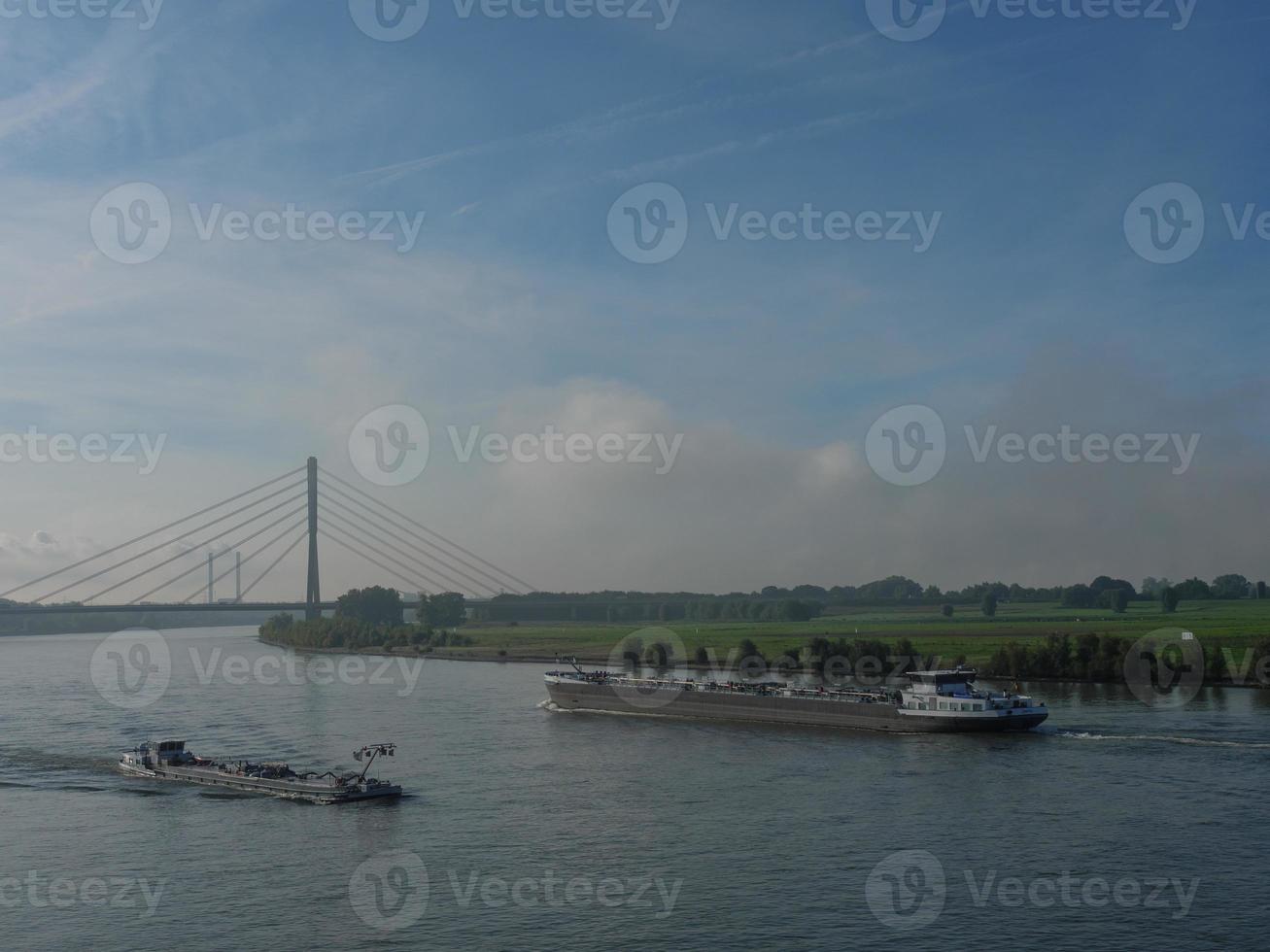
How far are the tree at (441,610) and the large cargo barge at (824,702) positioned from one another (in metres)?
77.7

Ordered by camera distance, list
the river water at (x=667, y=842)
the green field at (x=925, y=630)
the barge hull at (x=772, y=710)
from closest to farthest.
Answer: the river water at (x=667, y=842) → the barge hull at (x=772, y=710) → the green field at (x=925, y=630)

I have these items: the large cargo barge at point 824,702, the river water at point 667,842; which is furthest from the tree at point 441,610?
the river water at point 667,842

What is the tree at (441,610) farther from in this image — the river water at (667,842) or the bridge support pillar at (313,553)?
the river water at (667,842)

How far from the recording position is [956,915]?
2469 cm

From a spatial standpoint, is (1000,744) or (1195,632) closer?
(1000,744)

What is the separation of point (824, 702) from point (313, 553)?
7824 cm

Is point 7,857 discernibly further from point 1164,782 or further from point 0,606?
point 0,606

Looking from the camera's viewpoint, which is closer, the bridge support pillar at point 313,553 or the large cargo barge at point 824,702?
the large cargo barge at point 824,702

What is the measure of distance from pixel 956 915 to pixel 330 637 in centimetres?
10652

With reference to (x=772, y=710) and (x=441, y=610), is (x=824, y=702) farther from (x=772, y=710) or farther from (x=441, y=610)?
(x=441, y=610)

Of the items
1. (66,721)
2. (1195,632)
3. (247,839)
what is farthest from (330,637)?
(247,839)

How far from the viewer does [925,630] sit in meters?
116

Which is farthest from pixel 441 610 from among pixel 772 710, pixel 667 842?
pixel 667 842

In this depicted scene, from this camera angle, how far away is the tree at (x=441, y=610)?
5640 inches
